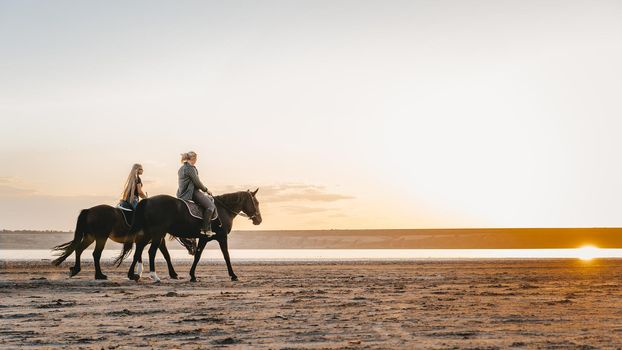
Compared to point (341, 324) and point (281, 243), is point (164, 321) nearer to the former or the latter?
point (341, 324)

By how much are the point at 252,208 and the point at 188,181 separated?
2.33 m

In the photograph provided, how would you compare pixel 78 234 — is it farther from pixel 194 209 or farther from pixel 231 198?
pixel 231 198

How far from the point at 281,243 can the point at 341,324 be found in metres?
89.8

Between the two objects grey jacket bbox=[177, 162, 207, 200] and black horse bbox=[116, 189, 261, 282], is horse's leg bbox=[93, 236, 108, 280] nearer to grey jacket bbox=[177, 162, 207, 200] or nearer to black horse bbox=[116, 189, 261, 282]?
black horse bbox=[116, 189, 261, 282]

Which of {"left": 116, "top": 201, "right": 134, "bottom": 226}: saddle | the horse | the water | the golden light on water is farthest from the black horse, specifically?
the golden light on water

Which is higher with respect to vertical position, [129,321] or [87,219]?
[87,219]

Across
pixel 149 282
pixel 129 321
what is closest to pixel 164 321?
pixel 129 321

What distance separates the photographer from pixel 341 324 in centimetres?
1141

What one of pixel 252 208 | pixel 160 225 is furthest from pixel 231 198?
pixel 160 225

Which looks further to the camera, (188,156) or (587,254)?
(587,254)

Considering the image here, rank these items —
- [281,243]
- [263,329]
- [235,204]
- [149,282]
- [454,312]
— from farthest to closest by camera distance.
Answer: [281,243] → [235,204] → [149,282] → [454,312] → [263,329]

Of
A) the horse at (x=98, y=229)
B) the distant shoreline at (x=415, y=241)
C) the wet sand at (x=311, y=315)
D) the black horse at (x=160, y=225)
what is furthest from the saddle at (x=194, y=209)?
the distant shoreline at (x=415, y=241)

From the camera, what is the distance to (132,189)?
21500 millimetres

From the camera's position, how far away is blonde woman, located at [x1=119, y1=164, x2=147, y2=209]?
844 inches
